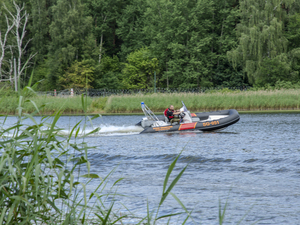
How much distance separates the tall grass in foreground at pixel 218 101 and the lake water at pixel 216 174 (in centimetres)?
1089

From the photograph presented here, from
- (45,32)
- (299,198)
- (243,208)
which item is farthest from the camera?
(45,32)

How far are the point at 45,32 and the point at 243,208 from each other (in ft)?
160

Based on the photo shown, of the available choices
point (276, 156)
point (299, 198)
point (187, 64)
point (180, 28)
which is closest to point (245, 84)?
point (187, 64)

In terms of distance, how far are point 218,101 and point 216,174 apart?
17.6m

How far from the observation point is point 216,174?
7.15 metres

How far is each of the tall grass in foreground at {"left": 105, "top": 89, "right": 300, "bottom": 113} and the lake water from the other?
10885 mm

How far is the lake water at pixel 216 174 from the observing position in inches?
193

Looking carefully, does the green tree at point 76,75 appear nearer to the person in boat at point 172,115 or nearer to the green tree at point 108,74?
the green tree at point 108,74

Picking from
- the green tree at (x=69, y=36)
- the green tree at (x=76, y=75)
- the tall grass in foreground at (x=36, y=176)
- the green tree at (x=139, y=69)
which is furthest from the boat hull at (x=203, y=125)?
the green tree at (x=69, y=36)

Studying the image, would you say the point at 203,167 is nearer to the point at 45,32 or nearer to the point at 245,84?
the point at 245,84

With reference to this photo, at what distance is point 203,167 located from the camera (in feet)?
26.0

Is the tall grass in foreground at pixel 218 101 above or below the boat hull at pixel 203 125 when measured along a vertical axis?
above

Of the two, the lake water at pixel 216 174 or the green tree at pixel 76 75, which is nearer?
the lake water at pixel 216 174

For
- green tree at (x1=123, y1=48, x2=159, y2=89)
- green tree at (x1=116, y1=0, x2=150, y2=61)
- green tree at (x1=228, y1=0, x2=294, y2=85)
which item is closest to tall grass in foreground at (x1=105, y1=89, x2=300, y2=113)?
green tree at (x1=228, y1=0, x2=294, y2=85)
